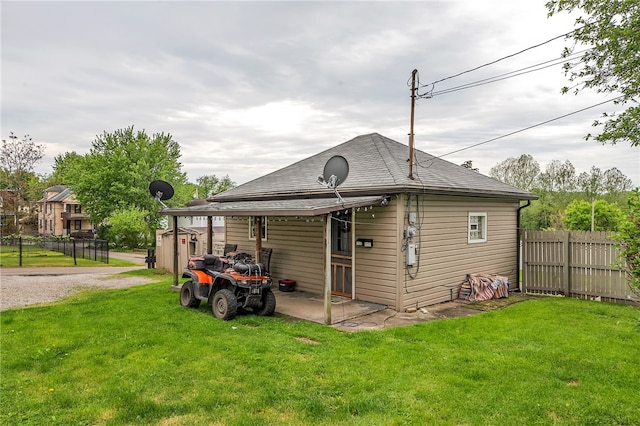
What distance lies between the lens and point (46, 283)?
12.0 meters

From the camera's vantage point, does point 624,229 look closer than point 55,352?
Yes

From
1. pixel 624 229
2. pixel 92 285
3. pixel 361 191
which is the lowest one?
pixel 92 285

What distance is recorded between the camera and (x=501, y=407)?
372 cm

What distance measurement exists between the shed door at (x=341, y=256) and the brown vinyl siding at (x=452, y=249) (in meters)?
1.46

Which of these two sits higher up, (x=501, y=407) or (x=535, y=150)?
(x=535, y=150)

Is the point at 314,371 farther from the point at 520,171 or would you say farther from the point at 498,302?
the point at 520,171

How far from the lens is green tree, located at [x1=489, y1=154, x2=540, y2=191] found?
28.0m

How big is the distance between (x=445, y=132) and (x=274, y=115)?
7955 millimetres

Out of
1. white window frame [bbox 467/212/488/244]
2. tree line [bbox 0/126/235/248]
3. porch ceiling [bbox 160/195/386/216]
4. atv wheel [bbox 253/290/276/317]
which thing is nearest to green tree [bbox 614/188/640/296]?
porch ceiling [bbox 160/195/386/216]

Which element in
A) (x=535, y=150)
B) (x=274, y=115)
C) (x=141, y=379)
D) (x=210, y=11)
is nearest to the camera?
(x=141, y=379)

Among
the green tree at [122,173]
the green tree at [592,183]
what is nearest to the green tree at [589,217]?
the green tree at [592,183]

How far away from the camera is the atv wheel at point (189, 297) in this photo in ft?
26.4

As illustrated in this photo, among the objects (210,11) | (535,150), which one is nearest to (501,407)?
(210,11)

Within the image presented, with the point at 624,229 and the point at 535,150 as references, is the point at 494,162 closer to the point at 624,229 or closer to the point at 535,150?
the point at 535,150
